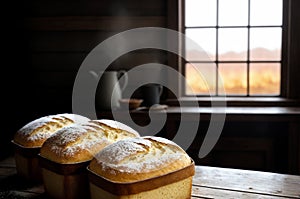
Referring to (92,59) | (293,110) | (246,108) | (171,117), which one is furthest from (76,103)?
(293,110)

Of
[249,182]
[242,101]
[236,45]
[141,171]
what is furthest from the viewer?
[236,45]

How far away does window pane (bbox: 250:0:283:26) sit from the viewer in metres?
2.39

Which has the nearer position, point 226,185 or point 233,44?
point 226,185

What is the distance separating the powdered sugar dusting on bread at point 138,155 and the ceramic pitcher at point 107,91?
1.26 meters

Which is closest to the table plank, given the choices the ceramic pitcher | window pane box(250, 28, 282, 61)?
the ceramic pitcher

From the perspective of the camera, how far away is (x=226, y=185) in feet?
3.64

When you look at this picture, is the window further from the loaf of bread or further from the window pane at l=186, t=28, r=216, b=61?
the loaf of bread

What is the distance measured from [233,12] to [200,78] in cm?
48

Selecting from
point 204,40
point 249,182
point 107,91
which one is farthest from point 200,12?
point 249,182

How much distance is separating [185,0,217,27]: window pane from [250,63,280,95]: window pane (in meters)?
0.42

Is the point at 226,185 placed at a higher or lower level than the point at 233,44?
lower

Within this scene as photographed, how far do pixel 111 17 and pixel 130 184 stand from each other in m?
1.73

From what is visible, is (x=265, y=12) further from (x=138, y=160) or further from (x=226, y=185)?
(x=138, y=160)

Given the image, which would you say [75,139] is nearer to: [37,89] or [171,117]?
[171,117]
